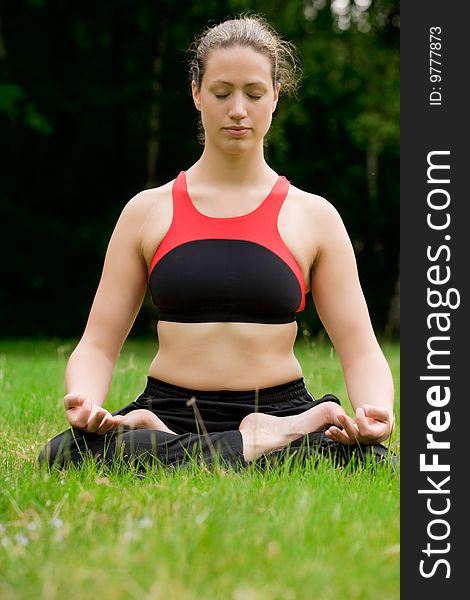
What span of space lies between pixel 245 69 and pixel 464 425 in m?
1.56

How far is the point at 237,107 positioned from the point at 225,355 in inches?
37.2

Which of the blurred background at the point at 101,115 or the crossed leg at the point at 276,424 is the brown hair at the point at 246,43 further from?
the blurred background at the point at 101,115

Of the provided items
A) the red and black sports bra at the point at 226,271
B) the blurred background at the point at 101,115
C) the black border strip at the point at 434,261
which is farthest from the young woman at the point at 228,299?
the blurred background at the point at 101,115

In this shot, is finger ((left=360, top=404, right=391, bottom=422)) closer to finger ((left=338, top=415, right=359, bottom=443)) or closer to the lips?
finger ((left=338, top=415, right=359, bottom=443))

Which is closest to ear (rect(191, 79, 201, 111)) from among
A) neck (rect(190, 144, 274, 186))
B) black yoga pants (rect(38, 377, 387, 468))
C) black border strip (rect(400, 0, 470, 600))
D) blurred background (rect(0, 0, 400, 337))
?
neck (rect(190, 144, 274, 186))

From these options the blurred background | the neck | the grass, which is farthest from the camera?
the blurred background

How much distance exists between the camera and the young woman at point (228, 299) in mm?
3727

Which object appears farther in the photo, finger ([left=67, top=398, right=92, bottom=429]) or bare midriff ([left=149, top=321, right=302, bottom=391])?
bare midriff ([left=149, top=321, right=302, bottom=391])

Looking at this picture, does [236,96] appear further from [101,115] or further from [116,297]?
[101,115]

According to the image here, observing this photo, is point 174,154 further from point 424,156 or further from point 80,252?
point 424,156

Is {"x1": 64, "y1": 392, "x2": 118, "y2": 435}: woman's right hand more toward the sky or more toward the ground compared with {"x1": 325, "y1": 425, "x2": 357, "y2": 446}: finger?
more toward the sky

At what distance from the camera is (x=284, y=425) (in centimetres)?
376

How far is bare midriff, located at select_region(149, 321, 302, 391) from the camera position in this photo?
383 cm

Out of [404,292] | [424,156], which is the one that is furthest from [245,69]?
[404,292]
